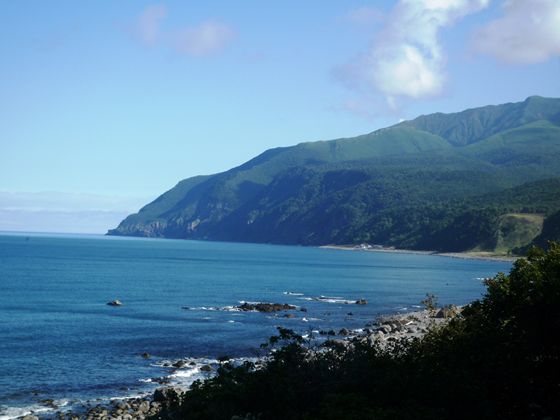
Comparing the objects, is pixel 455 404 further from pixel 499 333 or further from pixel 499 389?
pixel 499 333

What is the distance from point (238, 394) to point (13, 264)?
15031cm

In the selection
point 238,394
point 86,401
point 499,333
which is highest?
point 499,333

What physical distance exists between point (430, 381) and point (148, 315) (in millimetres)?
59252

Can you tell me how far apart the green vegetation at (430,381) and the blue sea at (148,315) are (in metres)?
18.1

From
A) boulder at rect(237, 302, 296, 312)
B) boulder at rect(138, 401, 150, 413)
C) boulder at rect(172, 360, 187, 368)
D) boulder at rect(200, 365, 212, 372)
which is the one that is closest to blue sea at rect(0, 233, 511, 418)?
boulder at rect(172, 360, 187, 368)

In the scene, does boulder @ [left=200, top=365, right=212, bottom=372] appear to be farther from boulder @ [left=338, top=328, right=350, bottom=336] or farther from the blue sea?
boulder @ [left=338, top=328, right=350, bottom=336]

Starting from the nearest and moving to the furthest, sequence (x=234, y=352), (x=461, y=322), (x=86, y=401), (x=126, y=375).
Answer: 1. (x=461, y=322)
2. (x=86, y=401)
3. (x=126, y=375)
4. (x=234, y=352)

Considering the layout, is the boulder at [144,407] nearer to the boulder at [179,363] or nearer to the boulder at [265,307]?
the boulder at [179,363]

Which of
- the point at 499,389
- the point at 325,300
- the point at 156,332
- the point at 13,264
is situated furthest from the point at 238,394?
the point at 13,264

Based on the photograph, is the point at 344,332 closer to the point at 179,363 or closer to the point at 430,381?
the point at 179,363

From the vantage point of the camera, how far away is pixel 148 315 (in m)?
79.9

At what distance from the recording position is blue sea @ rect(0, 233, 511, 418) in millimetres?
46344

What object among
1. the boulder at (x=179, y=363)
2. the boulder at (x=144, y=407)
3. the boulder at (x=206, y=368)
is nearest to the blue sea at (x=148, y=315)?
the boulder at (x=179, y=363)

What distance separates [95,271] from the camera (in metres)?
148
